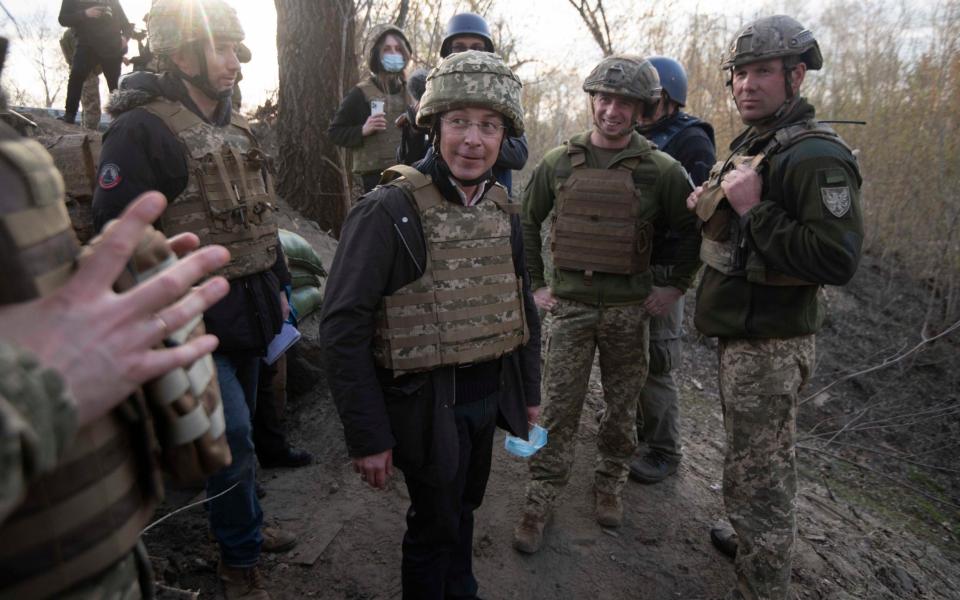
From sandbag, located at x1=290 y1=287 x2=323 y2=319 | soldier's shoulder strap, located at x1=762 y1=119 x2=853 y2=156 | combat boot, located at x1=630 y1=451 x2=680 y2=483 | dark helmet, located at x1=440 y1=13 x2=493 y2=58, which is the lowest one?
combat boot, located at x1=630 y1=451 x2=680 y2=483

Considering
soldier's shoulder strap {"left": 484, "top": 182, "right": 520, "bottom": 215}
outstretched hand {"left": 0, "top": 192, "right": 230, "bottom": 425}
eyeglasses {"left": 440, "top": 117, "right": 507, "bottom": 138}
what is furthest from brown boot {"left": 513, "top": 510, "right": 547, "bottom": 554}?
outstretched hand {"left": 0, "top": 192, "right": 230, "bottom": 425}

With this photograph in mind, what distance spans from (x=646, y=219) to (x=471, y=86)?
4.58 ft

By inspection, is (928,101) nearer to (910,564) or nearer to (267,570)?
(910,564)

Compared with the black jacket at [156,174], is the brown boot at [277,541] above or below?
below

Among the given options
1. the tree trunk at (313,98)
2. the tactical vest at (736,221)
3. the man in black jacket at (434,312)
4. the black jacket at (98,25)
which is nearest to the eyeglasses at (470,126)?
the man in black jacket at (434,312)

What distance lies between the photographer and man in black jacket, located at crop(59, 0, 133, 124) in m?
5.68

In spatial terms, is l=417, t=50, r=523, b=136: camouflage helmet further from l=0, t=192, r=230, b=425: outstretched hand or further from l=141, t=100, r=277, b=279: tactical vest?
l=0, t=192, r=230, b=425: outstretched hand

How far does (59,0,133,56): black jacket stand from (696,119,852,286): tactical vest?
6.42 meters

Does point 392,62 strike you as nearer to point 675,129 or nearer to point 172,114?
point 675,129

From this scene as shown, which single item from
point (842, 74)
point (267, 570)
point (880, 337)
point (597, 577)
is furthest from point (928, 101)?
point (267, 570)

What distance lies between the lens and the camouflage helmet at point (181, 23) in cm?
223

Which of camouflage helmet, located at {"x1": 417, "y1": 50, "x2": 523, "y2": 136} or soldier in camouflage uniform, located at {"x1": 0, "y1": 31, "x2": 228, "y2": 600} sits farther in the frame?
camouflage helmet, located at {"x1": 417, "y1": 50, "x2": 523, "y2": 136}

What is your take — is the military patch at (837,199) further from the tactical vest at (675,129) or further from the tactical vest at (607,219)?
the tactical vest at (675,129)

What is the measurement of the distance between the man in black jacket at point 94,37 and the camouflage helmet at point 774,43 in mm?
6346
